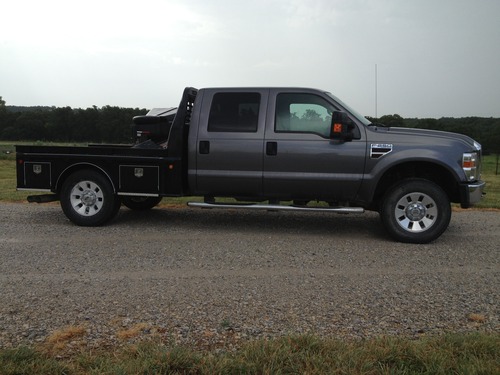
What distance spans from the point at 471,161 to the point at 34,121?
35241mm

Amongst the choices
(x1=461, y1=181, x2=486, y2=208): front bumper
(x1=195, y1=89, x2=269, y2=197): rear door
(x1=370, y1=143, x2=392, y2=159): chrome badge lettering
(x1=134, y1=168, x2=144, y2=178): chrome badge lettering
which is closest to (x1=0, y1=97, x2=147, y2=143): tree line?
(x1=134, y1=168, x2=144, y2=178): chrome badge lettering

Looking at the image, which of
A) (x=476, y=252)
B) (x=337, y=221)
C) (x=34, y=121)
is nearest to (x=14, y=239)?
(x=337, y=221)

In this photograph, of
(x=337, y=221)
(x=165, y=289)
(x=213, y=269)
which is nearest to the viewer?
(x=165, y=289)

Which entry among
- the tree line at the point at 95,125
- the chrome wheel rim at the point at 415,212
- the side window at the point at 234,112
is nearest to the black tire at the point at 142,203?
the tree line at the point at 95,125

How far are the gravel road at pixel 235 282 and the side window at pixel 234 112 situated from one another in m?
1.58

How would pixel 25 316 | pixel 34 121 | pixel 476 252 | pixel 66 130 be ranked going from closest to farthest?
pixel 25 316
pixel 476 252
pixel 66 130
pixel 34 121

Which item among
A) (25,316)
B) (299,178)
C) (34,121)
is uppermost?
(34,121)

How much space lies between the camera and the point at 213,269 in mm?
5133

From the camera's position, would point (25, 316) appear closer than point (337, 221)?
Yes

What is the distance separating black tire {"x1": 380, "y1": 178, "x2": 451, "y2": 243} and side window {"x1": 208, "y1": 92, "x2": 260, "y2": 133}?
88.9 inches

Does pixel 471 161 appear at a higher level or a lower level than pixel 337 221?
higher

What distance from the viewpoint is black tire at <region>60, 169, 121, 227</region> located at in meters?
7.47

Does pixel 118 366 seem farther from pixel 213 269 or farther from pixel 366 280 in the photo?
pixel 366 280

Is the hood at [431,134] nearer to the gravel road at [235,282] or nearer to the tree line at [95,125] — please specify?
the tree line at [95,125]
